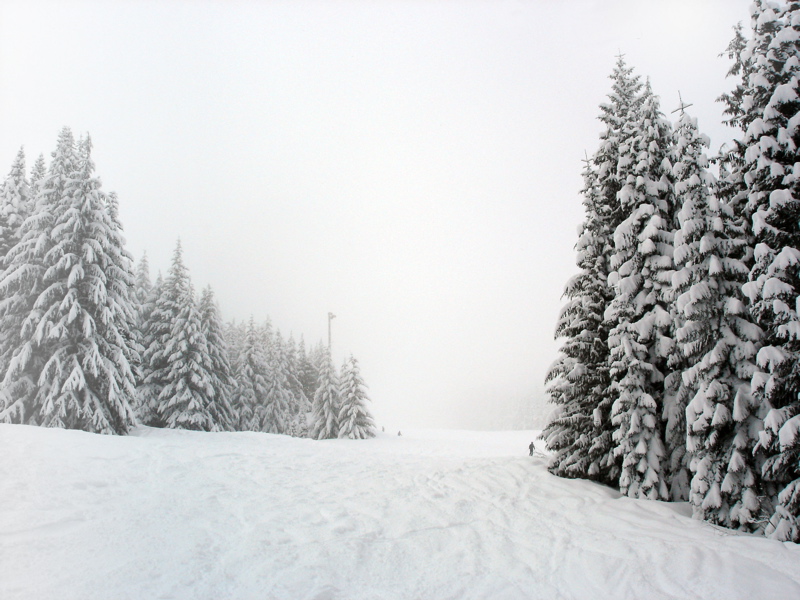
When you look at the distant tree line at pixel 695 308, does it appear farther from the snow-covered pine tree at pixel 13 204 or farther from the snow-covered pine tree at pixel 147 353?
the snow-covered pine tree at pixel 13 204

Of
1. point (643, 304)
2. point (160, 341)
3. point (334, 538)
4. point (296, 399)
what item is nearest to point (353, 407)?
point (296, 399)

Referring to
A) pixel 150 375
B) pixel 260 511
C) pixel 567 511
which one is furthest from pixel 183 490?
pixel 150 375

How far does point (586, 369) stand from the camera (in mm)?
12414

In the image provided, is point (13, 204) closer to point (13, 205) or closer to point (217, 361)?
point (13, 205)

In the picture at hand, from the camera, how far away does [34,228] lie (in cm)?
1878

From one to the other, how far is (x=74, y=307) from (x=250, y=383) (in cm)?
2165

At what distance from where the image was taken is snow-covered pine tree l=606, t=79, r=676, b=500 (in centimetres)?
1082

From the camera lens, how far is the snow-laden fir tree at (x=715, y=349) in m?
8.91

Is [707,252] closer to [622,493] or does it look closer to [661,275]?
[661,275]

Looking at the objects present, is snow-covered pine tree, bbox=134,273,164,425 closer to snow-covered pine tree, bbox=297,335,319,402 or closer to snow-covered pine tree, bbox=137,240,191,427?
snow-covered pine tree, bbox=137,240,191,427

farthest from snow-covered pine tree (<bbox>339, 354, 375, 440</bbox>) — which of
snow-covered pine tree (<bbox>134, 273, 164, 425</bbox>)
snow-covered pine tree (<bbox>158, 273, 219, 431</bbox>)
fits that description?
snow-covered pine tree (<bbox>134, 273, 164, 425</bbox>)

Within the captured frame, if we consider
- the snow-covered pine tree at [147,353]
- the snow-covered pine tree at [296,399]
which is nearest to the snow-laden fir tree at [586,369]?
the snow-covered pine tree at [147,353]

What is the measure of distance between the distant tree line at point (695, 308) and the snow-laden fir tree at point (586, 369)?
4 centimetres

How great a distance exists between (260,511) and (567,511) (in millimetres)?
7416
